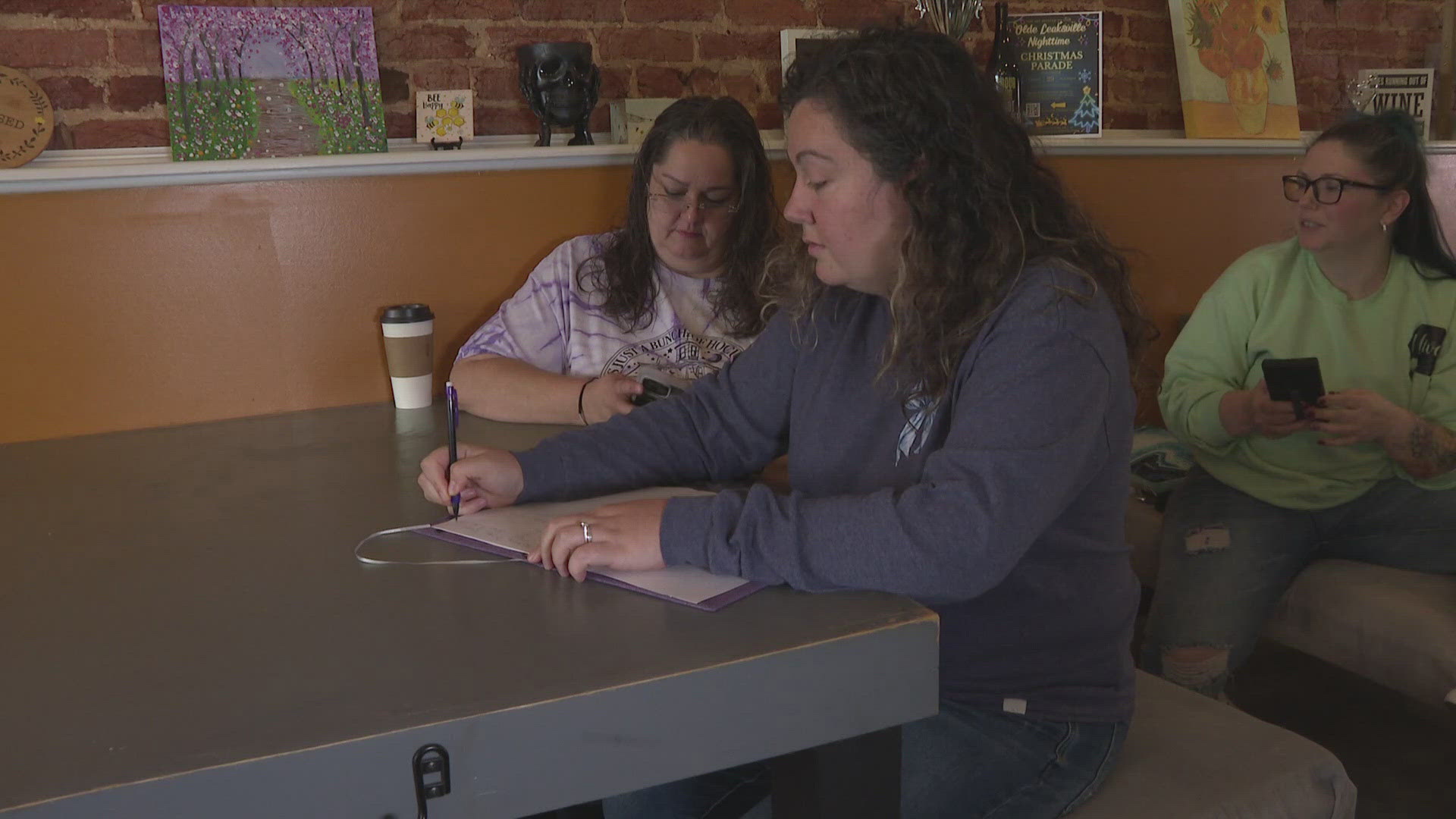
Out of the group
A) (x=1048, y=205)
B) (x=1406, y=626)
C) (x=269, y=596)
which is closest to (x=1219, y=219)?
(x=1406, y=626)

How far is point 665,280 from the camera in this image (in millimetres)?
2248

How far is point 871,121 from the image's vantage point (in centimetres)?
129

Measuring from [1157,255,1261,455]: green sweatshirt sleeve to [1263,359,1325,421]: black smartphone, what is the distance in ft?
0.66

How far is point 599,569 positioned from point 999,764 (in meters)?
0.46

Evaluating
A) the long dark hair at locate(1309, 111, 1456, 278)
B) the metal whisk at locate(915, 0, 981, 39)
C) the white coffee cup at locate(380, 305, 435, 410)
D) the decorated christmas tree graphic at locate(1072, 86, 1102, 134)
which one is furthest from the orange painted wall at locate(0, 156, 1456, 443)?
the long dark hair at locate(1309, 111, 1456, 278)

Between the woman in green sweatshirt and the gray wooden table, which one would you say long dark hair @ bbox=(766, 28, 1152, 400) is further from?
the woman in green sweatshirt

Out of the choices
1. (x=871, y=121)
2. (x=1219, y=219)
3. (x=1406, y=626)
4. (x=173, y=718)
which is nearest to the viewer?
(x=173, y=718)

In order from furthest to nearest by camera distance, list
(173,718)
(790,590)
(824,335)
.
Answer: (824,335)
(790,590)
(173,718)

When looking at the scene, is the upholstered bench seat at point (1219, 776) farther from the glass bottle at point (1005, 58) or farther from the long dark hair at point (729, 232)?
the glass bottle at point (1005, 58)

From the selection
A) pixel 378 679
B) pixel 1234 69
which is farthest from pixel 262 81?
pixel 1234 69

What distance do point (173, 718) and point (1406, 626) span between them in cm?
180

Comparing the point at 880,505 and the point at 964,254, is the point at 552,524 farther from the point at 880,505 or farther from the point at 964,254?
the point at 964,254

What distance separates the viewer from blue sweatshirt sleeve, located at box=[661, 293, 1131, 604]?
1.14m

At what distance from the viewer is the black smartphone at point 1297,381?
2086 millimetres
